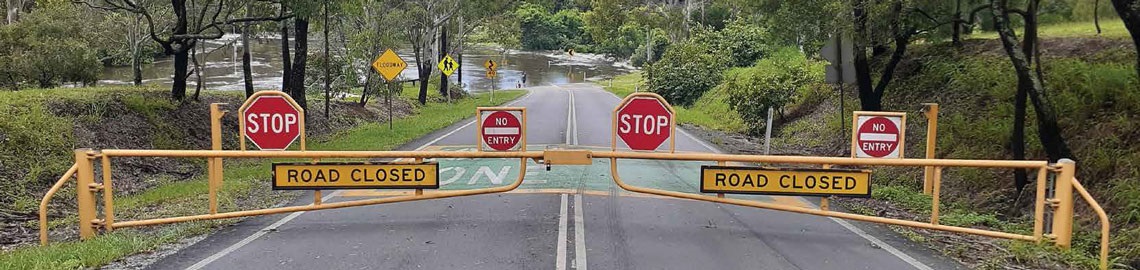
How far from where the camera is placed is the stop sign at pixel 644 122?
859 cm

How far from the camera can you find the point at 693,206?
9.55 m

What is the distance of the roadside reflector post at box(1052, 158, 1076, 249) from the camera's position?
6707 millimetres

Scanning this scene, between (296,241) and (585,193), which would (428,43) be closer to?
(585,193)

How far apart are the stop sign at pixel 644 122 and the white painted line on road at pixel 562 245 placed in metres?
1.09

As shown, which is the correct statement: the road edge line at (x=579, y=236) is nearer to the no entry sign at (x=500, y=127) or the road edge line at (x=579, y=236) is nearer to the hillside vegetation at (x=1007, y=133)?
the no entry sign at (x=500, y=127)

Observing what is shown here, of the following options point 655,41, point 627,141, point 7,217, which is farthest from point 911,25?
point 655,41

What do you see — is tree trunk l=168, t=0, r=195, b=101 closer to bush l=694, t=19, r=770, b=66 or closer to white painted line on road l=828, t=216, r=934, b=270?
white painted line on road l=828, t=216, r=934, b=270

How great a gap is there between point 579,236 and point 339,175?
2.47 metres

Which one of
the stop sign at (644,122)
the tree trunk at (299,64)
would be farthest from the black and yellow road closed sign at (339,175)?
the tree trunk at (299,64)

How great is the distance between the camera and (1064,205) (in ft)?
22.4

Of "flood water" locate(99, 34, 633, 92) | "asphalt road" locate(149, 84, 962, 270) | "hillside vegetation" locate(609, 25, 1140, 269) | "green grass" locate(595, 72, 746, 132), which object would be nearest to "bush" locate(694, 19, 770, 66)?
"green grass" locate(595, 72, 746, 132)

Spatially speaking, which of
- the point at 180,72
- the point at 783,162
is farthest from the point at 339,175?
the point at 180,72

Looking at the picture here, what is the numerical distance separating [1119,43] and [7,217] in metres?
15.9

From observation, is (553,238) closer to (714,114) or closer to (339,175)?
(339,175)
